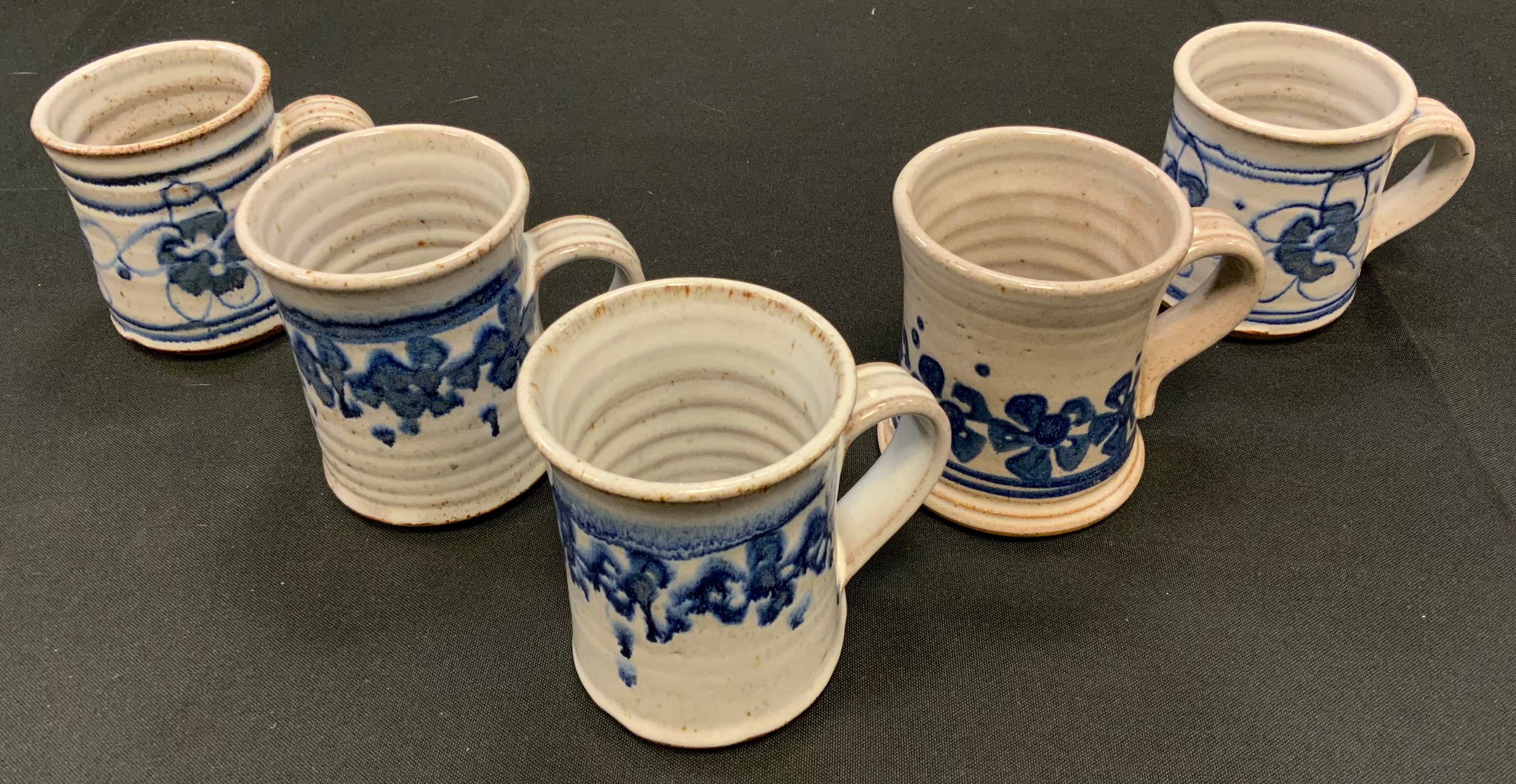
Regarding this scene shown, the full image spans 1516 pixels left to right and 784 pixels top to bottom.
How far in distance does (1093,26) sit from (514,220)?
1.32 meters

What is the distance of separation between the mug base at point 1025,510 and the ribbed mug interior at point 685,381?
227mm

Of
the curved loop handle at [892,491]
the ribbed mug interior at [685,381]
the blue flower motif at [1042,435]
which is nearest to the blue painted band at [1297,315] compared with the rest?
the blue flower motif at [1042,435]

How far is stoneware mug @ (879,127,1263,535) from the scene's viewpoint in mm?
1080

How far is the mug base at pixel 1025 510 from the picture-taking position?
1.23 m

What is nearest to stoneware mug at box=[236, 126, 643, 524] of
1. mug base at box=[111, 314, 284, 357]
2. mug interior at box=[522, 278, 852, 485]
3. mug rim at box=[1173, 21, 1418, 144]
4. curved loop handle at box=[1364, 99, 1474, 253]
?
mug interior at box=[522, 278, 852, 485]

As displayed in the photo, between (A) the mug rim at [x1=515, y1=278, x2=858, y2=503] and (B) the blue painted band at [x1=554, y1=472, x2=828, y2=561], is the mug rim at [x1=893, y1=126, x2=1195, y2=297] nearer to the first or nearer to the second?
(A) the mug rim at [x1=515, y1=278, x2=858, y2=503]

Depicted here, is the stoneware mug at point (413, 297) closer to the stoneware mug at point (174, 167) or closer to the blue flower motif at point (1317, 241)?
the stoneware mug at point (174, 167)

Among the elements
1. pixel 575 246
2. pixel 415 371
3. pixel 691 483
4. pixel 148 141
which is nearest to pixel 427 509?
pixel 415 371

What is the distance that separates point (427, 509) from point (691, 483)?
0.41m

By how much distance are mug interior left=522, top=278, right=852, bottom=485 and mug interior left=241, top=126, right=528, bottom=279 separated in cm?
21

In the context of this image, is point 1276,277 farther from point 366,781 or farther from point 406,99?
point 406,99

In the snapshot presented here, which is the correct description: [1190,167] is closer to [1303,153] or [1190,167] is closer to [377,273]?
[1303,153]

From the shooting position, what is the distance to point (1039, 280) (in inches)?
46.0

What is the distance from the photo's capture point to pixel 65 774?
1.07 metres
